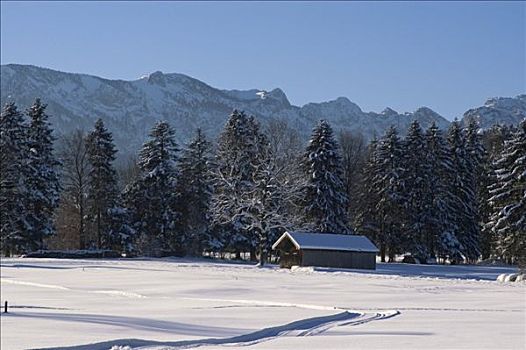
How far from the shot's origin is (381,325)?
74.8 ft

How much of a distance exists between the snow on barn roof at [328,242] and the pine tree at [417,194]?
956 cm

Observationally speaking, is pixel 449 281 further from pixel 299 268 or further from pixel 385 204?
pixel 385 204

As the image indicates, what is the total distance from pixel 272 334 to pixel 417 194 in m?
53.9

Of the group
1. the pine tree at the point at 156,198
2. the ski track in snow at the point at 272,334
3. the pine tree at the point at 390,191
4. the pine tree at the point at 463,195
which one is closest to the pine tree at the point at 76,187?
the pine tree at the point at 156,198

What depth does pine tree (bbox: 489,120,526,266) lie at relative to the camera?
56.9m

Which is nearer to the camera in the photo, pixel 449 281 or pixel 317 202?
pixel 449 281

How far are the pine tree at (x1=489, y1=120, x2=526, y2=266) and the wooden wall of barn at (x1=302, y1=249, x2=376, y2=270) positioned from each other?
29.7ft

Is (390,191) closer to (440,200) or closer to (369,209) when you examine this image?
(369,209)

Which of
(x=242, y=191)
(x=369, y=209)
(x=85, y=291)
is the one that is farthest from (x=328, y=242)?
(x=85, y=291)

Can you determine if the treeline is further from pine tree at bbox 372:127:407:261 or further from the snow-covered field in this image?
the snow-covered field

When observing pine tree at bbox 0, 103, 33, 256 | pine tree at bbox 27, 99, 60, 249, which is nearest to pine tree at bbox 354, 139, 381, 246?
pine tree at bbox 27, 99, 60, 249

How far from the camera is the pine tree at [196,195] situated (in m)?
73.8

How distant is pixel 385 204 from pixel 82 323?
179 ft

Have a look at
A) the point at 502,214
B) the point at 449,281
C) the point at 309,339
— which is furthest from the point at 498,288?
the point at 309,339
